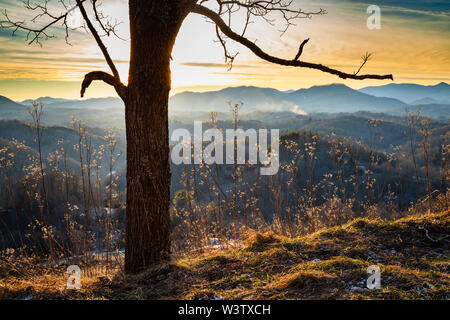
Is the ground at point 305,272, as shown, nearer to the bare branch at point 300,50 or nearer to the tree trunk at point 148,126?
the tree trunk at point 148,126

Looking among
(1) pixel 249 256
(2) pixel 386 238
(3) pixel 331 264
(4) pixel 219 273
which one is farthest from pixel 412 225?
(4) pixel 219 273

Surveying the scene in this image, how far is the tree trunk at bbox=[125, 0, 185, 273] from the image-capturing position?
3104mm

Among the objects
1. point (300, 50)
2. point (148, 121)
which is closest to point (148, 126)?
point (148, 121)

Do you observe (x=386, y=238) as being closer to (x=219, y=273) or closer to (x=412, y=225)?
(x=412, y=225)

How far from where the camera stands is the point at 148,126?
124 inches

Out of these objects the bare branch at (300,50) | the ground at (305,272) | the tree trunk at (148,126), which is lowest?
the ground at (305,272)

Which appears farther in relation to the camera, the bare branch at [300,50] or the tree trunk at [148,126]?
the bare branch at [300,50]

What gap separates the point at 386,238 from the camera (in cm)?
304

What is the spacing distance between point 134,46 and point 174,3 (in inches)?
25.5

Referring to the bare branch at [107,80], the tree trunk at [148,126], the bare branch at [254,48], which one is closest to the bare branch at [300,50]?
the bare branch at [254,48]

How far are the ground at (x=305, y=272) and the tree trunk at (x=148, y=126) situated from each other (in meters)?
0.45

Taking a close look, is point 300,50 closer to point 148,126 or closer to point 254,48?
point 254,48

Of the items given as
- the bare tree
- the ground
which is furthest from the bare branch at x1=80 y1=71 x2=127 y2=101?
the ground

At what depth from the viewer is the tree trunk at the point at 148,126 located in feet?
10.2
